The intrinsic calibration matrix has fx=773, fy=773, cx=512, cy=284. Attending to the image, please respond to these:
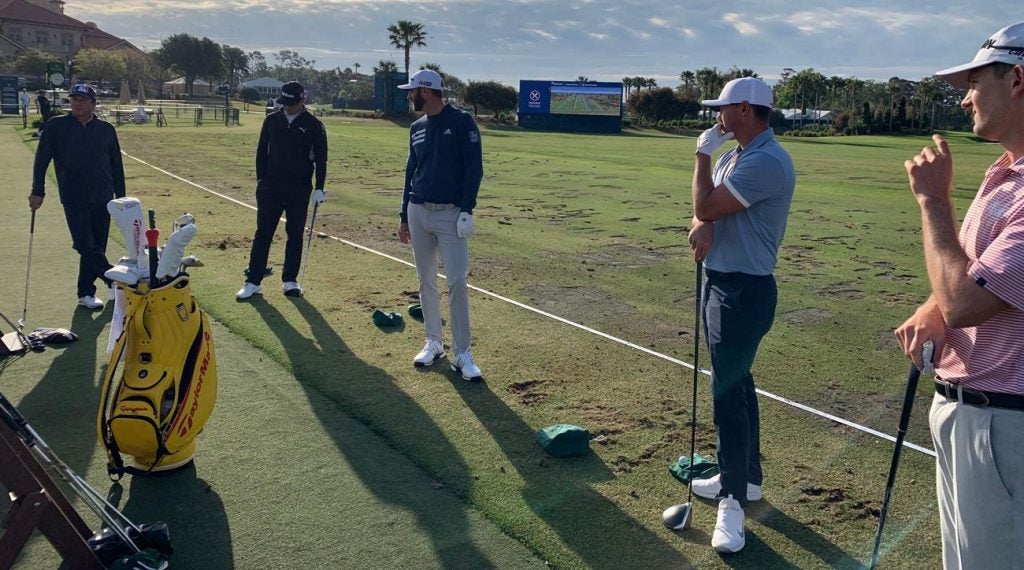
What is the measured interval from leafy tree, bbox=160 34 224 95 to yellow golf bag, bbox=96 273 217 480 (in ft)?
442

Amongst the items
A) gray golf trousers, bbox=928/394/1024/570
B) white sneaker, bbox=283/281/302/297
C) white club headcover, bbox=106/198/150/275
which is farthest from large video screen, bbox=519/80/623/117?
gray golf trousers, bbox=928/394/1024/570

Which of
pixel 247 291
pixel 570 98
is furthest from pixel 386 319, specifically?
pixel 570 98

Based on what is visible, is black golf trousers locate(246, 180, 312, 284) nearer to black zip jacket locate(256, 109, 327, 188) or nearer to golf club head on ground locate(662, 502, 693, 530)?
black zip jacket locate(256, 109, 327, 188)

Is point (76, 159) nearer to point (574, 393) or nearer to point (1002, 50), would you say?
point (574, 393)

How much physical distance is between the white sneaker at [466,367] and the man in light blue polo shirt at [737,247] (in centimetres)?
258

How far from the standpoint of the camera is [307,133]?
8.89 metres

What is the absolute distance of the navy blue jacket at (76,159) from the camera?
7984 millimetres

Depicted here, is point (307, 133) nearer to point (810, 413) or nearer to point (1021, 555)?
point (810, 413)

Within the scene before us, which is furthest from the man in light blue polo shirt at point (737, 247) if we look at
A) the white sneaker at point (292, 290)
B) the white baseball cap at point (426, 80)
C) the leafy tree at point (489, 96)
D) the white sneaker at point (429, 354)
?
the leafy tree at point (489, 96)

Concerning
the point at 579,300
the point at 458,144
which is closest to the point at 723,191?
the point at 458,144

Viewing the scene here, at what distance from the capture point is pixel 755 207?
13.1ft

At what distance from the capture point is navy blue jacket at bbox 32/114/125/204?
26.2 ft

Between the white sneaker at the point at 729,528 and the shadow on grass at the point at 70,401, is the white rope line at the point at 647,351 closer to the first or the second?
the white sneaker at the point at 729,528

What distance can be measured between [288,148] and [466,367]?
3947 mm
